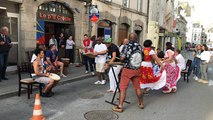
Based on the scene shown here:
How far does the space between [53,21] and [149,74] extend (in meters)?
7.01

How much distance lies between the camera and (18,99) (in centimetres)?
681

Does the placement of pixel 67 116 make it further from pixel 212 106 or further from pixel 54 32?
pixel 54 32

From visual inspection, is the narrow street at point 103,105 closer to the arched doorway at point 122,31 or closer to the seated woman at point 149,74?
the seated woman at point 149,74

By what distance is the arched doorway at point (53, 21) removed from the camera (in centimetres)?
1155

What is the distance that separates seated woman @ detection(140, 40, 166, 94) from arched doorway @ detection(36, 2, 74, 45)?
6075 millimetres

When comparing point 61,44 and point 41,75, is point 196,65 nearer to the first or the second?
point 61,44

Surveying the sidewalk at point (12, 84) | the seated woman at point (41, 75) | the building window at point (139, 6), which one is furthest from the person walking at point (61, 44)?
the building window at point (139, 6)

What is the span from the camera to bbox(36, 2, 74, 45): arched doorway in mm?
11555

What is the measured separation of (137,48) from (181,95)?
3.11m

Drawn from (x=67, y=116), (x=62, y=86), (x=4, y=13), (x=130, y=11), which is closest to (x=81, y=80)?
(x=62, y=86)

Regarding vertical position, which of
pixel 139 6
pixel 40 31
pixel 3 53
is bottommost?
pixel 3 53

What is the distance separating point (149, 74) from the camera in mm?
7379

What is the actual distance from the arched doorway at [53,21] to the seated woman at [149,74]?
607 cm

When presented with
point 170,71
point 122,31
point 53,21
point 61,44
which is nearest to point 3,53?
point 53,21
